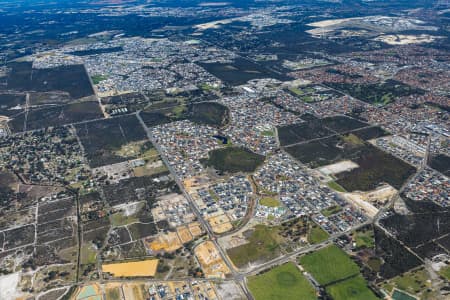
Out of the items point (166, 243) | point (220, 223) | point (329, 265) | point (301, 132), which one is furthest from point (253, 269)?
point (301, 132)

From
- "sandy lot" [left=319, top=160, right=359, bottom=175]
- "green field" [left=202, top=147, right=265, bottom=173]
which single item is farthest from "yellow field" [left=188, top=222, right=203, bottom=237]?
"sandy lot" [left=319, top=160, right=359, bottom=175]

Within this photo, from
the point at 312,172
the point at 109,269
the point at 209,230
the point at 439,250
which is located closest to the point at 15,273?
the point at 109,269

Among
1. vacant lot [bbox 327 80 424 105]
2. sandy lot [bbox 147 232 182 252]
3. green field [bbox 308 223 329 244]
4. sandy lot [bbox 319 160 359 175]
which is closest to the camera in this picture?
sandy lot [bbox 147 232 182 252]

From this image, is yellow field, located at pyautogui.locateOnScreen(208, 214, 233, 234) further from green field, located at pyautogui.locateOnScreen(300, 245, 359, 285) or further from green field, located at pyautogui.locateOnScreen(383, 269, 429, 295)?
green field, located at pyautogui.locateOnScreen(383, 269, 429, 295)

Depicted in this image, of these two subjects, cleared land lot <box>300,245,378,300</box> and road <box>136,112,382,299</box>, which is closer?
cleared land lot <box>300,245,378,300</box>

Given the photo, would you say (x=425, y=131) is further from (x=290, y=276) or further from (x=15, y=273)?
(x=15, y=273)

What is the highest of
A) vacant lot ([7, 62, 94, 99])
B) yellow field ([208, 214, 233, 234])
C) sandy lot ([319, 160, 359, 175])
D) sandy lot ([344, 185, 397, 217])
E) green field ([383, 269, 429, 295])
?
sandy lot ([344, 185, 397, 217])

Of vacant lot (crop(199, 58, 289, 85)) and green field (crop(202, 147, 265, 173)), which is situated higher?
green field (crop(202, 147, 265, 173))

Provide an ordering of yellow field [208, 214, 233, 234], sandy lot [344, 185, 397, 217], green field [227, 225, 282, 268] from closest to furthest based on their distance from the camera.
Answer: green field [227, 225, 282, 268]
yellow field [208, 214, 233, 234]
sandy lot [344, 185, 397, 217]
